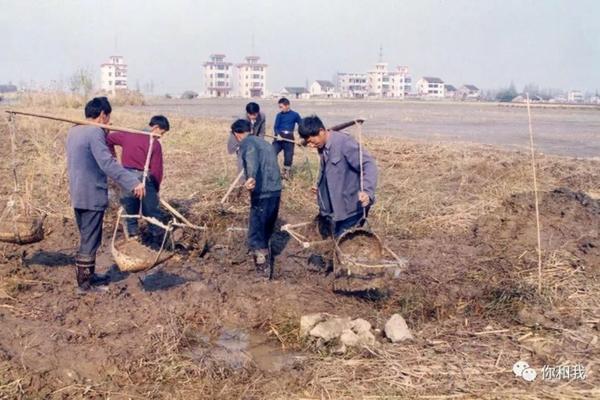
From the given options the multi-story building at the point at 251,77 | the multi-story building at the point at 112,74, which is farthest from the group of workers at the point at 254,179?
the multi-story building at the point at 251,77

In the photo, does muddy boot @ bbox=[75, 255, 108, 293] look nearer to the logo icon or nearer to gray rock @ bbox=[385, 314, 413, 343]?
gray rock @ bbox=[385, 314, 413, 343]

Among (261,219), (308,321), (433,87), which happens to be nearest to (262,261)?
(261,219)

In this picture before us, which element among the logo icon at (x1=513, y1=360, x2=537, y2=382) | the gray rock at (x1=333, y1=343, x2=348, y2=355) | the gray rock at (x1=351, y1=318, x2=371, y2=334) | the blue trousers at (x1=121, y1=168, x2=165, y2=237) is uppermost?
the blue trousers at (x1=121, y1=168, x2=165, y2=237)

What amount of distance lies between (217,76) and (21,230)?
330ft

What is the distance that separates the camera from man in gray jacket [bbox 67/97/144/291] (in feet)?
17.9

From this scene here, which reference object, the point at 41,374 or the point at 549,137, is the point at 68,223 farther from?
the point at 549,137

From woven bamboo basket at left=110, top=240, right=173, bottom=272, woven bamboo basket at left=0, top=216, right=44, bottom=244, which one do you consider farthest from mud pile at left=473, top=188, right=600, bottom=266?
woven bamboo basket at left=0, top=216, right=44, bottom=244

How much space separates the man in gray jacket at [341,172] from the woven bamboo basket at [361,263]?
0.19 metres

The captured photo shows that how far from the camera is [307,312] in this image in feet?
17.9

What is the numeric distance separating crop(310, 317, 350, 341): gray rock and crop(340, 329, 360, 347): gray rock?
0.05 metres

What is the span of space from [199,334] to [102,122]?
209 centimetres

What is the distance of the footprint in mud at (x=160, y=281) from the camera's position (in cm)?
617

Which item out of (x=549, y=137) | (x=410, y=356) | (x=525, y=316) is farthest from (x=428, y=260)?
(x=549, y=137)

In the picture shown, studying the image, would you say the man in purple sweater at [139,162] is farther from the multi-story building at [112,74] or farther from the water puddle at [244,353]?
the multi-story building at [112,74]
